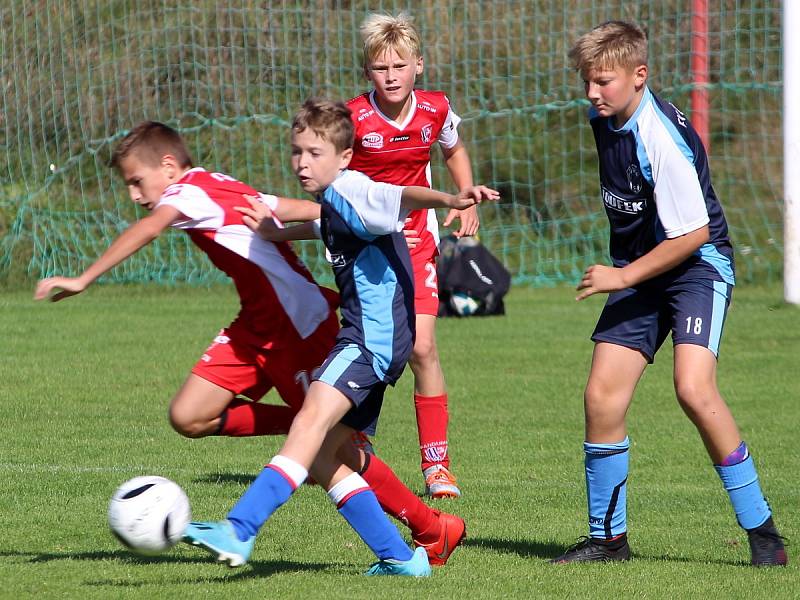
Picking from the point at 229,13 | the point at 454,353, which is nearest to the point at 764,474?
the point at 454,353

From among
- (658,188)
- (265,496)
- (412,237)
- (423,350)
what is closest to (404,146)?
(412,237)

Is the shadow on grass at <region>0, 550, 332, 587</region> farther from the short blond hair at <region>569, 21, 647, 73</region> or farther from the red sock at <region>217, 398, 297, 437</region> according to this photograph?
the short blond hair at <region>569, 21, 647, 73</region>

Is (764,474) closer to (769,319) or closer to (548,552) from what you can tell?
(548,552)

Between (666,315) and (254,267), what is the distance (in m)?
1.49

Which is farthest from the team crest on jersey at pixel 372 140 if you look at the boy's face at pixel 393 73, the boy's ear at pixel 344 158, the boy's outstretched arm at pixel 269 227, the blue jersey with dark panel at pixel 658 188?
A: the boy's ear at pixel 344 158

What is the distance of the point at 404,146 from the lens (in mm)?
6625

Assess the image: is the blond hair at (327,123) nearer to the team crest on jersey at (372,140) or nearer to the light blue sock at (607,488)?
the light blue sock at (607,488)

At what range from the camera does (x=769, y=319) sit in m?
12.1

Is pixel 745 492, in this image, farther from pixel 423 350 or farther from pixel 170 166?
pixel 170 166

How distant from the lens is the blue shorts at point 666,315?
484 cm

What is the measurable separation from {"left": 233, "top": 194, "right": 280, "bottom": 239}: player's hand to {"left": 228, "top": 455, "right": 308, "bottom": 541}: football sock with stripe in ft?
3.25

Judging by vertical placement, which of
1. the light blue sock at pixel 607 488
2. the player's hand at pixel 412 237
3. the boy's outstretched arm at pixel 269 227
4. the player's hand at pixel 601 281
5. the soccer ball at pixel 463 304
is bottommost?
the soccer ball at pixel 463 304

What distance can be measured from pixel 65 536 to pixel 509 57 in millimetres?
10562

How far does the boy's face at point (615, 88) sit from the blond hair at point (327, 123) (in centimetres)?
84
